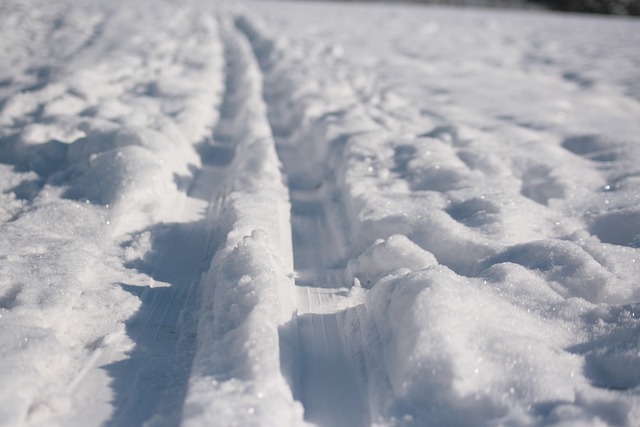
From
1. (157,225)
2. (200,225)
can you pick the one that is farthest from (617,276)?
(157,225)

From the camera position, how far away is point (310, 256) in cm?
221

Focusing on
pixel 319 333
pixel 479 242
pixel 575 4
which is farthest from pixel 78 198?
pixel 575 4

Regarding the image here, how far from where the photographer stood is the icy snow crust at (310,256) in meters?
1.36

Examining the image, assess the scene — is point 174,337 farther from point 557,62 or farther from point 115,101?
point 557,62

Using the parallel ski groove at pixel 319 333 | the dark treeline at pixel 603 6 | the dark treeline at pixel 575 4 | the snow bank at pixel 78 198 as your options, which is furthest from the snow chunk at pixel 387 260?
the dark treeline at pixel 603 6

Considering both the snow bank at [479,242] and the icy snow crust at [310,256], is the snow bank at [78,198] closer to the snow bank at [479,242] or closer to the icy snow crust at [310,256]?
the icy snow crust at [310,256]

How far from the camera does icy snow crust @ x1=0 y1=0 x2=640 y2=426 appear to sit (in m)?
1.36

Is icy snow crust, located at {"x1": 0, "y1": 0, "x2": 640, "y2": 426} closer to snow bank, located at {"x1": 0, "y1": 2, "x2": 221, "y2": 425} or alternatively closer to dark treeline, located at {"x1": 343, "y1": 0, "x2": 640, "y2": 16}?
snow bank, located at {"x1": 0, "y1": 2, "x2": 221, "y2": 425}

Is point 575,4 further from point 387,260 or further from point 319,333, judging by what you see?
point 319,333

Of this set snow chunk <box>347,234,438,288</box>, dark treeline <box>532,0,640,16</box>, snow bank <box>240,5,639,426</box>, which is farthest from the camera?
dark treeline <box>532,0,640,16</box>

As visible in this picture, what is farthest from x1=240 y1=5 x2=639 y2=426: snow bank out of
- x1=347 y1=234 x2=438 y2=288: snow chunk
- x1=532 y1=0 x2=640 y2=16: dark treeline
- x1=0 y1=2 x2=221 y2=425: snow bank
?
x1=532 y1=0 x2=640 y2=16: dark treeline

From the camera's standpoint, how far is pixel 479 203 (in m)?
2.44

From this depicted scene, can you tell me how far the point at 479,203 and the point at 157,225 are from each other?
1.52 metres

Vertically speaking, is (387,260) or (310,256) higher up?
(387,260)
